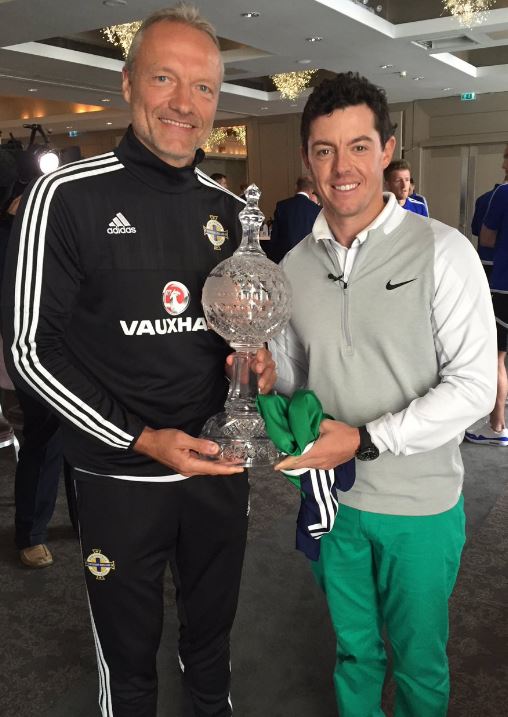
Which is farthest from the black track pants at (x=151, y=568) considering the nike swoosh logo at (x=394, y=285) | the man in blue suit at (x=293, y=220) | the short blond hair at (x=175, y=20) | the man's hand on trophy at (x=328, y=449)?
the man in blue suit at (x=293, y=220)

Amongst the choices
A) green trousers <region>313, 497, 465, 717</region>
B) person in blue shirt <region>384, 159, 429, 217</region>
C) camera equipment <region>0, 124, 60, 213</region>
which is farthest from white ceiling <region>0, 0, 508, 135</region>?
green trousers <region>313, 497, 465, 717</region>

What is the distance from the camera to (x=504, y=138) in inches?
421

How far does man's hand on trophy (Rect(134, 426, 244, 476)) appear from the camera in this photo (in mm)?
1214

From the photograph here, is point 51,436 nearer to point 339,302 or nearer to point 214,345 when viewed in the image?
point 214,345

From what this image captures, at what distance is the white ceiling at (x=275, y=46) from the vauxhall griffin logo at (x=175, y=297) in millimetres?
4512

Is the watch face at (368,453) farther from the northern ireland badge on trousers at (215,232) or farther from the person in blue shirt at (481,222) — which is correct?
the person in blue shirt at (481,222)

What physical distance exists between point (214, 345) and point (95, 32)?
288 inches

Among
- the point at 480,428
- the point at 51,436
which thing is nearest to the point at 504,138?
the point at 480,428

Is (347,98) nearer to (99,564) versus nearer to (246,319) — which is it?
(246,319)

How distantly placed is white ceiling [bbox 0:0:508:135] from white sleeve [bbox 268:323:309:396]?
4438mm

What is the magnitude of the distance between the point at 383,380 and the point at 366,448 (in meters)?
0.15

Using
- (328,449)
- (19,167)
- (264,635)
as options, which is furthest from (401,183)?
(328,449)

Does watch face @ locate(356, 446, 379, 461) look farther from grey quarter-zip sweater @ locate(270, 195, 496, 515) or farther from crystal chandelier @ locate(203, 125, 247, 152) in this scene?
crystal chandelier @ locate(203, 125, 247, 152)

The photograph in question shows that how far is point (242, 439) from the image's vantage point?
1.25 meters
